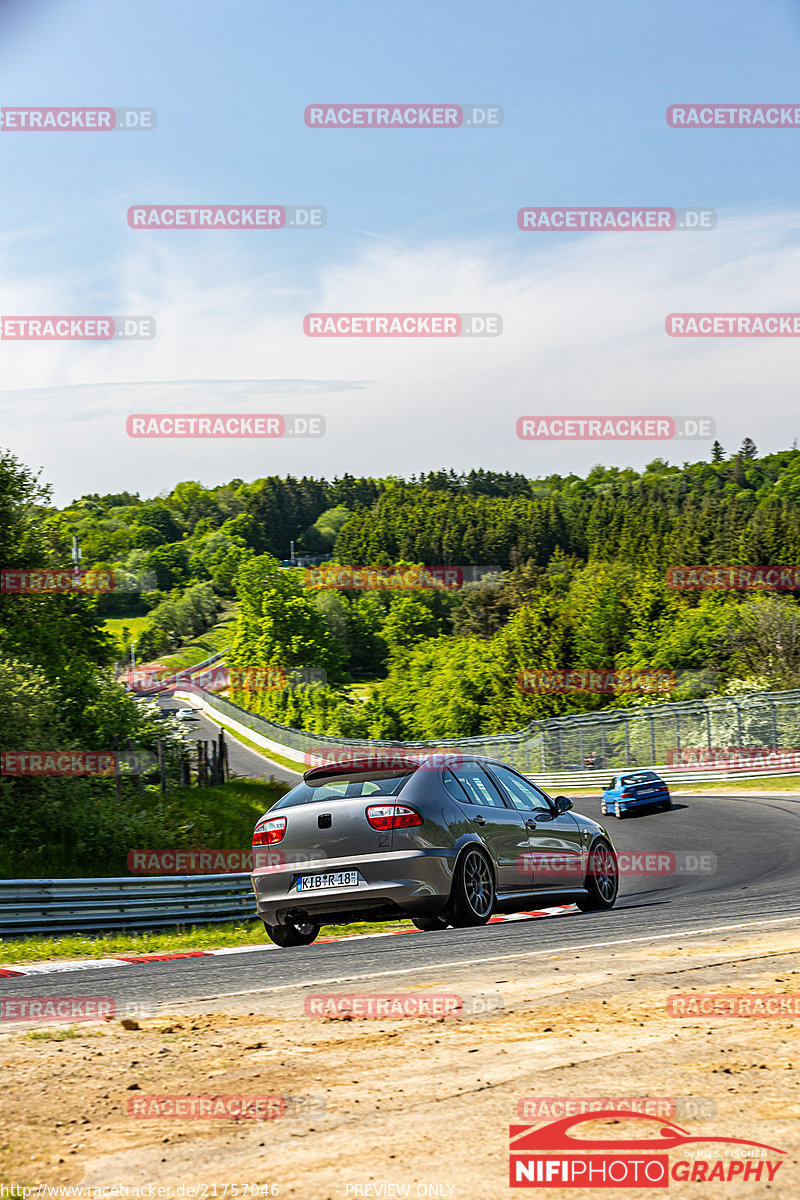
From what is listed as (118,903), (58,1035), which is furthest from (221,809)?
(58,1035)

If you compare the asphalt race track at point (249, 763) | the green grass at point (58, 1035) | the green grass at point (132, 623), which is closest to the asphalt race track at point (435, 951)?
the green grass at point (58, 1035)

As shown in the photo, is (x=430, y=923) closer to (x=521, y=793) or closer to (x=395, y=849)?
(x=395, y=849)

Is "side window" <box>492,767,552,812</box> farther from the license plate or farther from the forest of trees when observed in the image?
the forest of trees

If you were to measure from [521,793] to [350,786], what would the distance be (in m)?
2.15

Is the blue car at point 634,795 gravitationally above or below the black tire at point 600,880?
below

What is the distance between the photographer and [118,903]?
1243 cm

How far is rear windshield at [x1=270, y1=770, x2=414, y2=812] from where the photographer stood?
353 inches

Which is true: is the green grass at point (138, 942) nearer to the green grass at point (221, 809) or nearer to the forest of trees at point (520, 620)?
the green grass at point (221, 809)

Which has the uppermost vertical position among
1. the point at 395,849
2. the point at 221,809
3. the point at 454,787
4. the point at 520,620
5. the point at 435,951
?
the point at 520,620

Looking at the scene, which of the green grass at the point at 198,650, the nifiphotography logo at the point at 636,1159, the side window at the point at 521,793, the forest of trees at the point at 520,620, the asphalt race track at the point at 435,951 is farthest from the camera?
the green grass at the point at 198,650

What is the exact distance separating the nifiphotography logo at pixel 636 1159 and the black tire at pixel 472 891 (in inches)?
212

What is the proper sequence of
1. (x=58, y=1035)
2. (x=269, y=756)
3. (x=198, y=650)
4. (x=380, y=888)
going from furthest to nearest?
(x=198, y=650)
(x=269, y=756)
(x=380, y=888)
(x=58, y=1035)

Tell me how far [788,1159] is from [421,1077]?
147 centimetres

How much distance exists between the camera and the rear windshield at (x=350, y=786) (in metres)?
8.97
